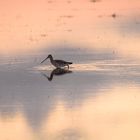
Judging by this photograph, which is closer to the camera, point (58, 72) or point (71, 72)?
point (71, 72)

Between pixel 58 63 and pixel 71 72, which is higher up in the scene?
pixel 58 63

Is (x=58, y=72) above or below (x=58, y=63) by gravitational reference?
below

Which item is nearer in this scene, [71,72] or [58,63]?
[71,72]

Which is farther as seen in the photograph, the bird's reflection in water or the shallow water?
the bird's reflection in water

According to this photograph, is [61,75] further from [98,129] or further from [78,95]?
[98,129]

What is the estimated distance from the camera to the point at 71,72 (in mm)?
13695

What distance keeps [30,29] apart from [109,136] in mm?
8061

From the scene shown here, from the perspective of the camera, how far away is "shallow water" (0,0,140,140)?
35.1ft

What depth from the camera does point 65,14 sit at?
63.5ft

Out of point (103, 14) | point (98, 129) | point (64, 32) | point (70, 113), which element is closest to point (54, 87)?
point (70, 113)

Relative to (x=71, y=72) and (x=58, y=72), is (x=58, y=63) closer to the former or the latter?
(x=58, y=72)

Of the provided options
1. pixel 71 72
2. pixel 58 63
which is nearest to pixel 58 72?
pixel 58 63

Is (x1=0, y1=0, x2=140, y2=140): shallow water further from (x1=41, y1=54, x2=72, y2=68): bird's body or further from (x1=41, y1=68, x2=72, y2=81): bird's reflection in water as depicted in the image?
(x1=41, y1=54, x2=72, y2=68): bird's body

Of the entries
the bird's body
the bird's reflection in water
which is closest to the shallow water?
the bird's reflection in water
